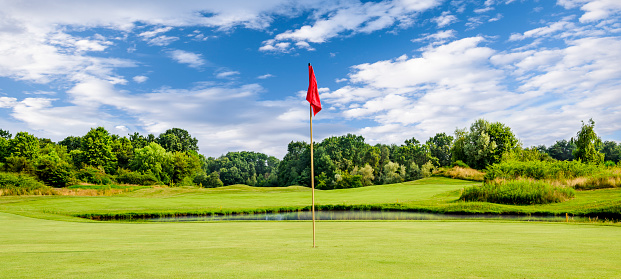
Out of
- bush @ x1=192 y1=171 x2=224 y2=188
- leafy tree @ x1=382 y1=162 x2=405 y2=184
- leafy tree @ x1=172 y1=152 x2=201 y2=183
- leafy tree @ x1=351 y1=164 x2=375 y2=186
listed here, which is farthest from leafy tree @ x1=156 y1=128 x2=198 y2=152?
leafy tree @ x1=382 y1=162 x2=405 y2=184

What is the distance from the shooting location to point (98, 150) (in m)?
79.9

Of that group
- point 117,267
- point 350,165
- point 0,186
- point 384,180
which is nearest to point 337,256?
point 117,267

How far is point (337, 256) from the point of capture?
7137 mm

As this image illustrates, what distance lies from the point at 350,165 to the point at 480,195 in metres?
60.1

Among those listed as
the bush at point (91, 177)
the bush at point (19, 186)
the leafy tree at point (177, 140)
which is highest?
the leafy tree at point (177, 140)

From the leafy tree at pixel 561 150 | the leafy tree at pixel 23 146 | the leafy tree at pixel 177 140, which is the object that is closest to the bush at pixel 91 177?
the leafy tree at pixel 23 146

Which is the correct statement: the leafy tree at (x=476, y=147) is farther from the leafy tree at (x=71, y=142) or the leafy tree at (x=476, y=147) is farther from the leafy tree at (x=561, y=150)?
the leafy tree at (x=71, y=142)

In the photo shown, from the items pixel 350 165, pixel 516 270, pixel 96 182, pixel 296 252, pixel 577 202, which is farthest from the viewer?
pixel 350 165

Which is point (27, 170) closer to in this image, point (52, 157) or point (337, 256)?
point (52, 157)

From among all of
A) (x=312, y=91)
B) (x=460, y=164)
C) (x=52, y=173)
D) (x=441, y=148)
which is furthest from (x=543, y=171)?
(x=52, y=173)

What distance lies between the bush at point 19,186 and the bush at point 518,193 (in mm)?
49522

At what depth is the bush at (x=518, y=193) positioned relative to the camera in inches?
1227

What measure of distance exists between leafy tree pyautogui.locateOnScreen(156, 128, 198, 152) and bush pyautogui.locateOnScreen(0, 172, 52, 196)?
2156 inches

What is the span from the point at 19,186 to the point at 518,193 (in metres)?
57.9
